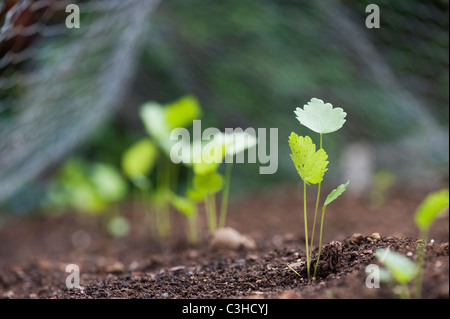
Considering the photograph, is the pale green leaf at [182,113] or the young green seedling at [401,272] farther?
the pale green leaf at [182,113]

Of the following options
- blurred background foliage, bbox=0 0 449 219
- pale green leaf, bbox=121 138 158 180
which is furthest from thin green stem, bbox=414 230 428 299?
pale green leaf, bbox=121 138 158 180

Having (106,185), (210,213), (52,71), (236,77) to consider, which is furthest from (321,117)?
(236,77)

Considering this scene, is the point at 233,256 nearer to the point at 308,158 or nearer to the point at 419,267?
the point at 308,158

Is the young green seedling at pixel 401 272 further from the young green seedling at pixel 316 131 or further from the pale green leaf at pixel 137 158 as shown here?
the pale green leaf at pixel 137 158

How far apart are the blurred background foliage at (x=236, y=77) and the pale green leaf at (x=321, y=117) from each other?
0.74 metres

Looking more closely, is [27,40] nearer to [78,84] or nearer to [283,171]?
[78,84]

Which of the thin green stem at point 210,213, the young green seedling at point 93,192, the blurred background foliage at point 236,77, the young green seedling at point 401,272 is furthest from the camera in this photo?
the young green seedling at point 93,192

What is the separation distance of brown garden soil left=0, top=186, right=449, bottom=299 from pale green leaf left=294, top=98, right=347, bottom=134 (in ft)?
0.63

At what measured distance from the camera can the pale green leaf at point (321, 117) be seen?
0.63m

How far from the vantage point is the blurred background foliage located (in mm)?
1468

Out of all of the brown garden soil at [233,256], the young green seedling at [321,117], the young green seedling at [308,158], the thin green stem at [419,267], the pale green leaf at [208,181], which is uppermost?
the young green seedling at [321,117]

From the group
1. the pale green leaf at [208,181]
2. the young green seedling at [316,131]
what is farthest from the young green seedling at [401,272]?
the pale green leaf at [208,181]

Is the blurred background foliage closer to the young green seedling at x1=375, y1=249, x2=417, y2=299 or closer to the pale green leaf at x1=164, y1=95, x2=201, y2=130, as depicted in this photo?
the pale green leaf at x1=164, y1=95, x2=201, y2=130

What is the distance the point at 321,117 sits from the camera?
0.64 metres
